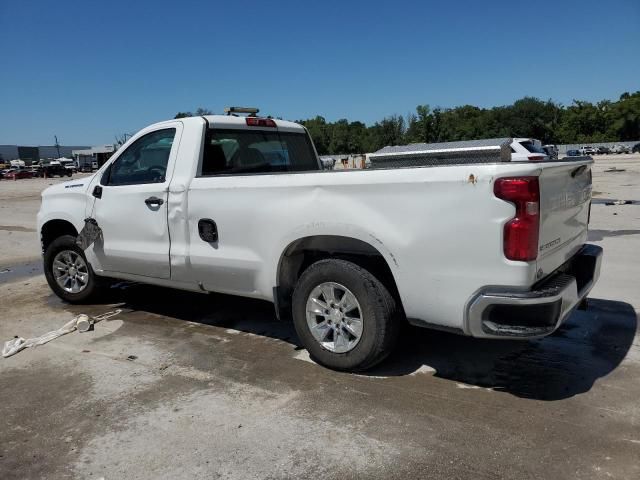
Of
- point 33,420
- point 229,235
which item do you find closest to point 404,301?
point 229,235

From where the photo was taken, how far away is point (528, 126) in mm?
110125

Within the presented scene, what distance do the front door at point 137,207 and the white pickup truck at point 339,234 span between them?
18mm

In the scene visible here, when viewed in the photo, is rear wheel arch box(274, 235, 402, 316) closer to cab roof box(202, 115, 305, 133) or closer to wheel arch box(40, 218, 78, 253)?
cab roof box(202, 115, 305, 133)

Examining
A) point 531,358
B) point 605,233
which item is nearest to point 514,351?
point 531,358

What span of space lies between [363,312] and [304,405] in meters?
0.76

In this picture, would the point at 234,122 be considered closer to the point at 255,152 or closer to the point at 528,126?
the point at 255,152

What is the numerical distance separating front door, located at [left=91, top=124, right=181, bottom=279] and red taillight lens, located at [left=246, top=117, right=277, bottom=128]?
0.76 metres

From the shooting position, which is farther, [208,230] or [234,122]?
[234,122]

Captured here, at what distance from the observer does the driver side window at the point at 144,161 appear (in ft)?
16.9

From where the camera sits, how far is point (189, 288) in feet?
16.6

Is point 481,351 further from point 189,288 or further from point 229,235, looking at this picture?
point 189,288

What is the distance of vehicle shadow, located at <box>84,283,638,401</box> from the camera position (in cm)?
394

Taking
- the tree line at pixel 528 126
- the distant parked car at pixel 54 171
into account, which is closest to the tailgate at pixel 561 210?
the distant parked car at pixel 54 171

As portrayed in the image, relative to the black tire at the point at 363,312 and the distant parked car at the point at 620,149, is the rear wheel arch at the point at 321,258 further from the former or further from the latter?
the distant parked car at the point at 620,149
